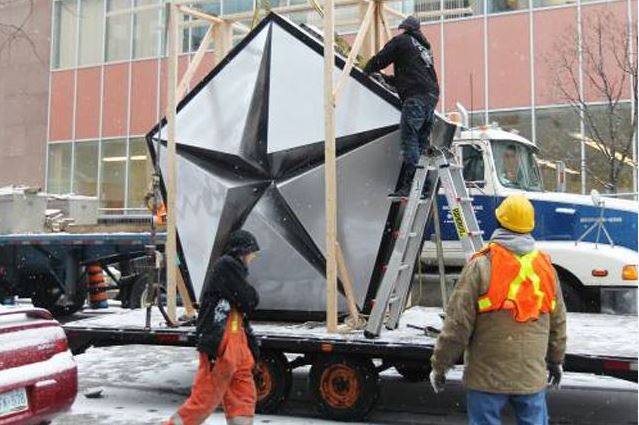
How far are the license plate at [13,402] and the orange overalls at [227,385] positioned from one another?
0.96 metres

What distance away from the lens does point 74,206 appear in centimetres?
1531

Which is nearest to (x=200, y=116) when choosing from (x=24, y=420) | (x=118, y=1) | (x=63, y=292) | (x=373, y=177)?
(x=373, y=177)

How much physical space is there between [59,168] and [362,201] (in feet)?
67.3

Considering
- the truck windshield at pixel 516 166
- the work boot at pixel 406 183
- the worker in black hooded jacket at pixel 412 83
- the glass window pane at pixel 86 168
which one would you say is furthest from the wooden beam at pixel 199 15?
the glass window pane at pixel 86 168

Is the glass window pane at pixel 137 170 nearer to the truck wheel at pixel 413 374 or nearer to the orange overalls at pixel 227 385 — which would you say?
the truck wheel at pixel 413 374

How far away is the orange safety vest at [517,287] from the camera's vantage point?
4008mm

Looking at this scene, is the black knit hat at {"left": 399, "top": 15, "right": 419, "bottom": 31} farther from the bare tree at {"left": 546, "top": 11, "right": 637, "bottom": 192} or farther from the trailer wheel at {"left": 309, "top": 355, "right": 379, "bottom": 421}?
the bare tree at {"left": 546, "top": 11, "right": 637, "bottom": 192}

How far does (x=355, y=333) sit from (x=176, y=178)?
2607 millimetres

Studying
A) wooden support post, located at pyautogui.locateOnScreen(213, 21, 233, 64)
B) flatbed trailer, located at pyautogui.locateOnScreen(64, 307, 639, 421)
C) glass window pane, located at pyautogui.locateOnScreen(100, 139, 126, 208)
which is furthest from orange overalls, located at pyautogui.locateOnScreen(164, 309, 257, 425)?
glass window pane, located at pyautogui.locateOnScreen(100, 139, 126, 208)

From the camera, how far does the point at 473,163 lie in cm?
975

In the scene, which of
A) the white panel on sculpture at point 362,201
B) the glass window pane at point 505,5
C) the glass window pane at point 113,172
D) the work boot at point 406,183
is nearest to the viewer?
the work boot at point 406,183

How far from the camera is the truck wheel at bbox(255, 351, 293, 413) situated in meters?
7.05

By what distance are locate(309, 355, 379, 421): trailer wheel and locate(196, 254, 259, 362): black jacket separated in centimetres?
180

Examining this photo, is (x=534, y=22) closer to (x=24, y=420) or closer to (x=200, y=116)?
(x=200, y=116)
